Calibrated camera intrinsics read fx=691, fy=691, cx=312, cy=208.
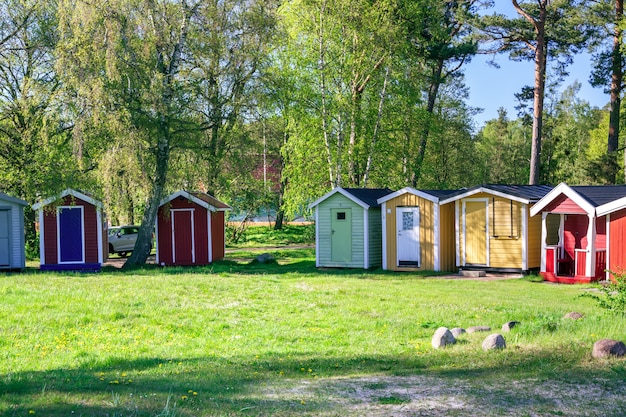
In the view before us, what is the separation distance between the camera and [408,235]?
22.7 metres

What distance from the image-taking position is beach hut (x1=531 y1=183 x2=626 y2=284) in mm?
17812

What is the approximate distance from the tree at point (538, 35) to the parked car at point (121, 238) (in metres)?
17.6

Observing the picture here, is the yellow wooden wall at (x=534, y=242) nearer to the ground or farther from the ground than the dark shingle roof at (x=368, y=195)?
nearer to the ground

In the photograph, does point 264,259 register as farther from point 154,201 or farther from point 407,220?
point 407,220

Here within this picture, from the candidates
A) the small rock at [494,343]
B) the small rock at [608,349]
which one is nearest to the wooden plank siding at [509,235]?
the small rock at [494,343]

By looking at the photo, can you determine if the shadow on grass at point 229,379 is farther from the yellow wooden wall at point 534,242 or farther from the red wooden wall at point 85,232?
the red wooden wall at point 85,232

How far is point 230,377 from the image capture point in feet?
25.3

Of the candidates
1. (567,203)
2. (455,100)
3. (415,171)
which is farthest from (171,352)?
(455,100)

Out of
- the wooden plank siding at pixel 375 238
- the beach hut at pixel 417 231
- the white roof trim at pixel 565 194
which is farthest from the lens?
the wooden plank siding at pixel 375 238

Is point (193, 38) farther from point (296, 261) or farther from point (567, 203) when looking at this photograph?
point (567, 203)

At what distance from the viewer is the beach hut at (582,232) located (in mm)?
17812

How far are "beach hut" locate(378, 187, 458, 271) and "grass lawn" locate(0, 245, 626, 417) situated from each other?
148 inches

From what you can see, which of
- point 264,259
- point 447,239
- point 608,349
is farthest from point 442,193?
point 608,349

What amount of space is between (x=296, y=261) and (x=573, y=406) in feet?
69.0
